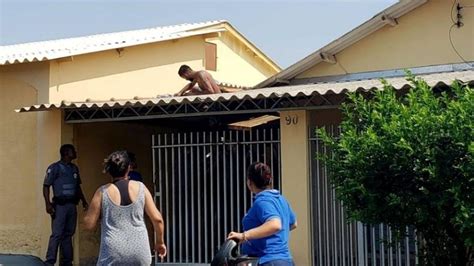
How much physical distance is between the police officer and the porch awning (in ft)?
2.31

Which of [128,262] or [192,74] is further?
[192,74]

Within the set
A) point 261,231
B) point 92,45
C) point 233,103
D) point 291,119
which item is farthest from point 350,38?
point 261,231

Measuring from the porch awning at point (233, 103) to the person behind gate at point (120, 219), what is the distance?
350 cm

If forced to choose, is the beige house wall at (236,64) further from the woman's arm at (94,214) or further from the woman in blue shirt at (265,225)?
the woman in blue shirt at (265,225)

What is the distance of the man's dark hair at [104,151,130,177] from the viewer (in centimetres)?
602

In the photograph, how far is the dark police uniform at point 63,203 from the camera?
10805 mm

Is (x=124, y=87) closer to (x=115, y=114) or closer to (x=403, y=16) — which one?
(x=115, y=114)

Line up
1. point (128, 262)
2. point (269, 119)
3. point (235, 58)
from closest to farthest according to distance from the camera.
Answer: point (128, 262), point (269, 119), point (235, 58)

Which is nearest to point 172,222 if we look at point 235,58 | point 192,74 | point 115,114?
point 115,114

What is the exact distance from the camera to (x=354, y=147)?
22.0 feet

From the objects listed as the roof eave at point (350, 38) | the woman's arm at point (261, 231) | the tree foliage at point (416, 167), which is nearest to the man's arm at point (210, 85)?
the roof eave at point (350, 38)

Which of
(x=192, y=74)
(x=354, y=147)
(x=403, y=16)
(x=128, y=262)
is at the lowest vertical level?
(x=128, y=262)

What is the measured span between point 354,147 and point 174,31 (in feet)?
31.3

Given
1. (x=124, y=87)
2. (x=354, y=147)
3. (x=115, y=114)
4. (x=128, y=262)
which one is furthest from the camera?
(x=124, y=87)
